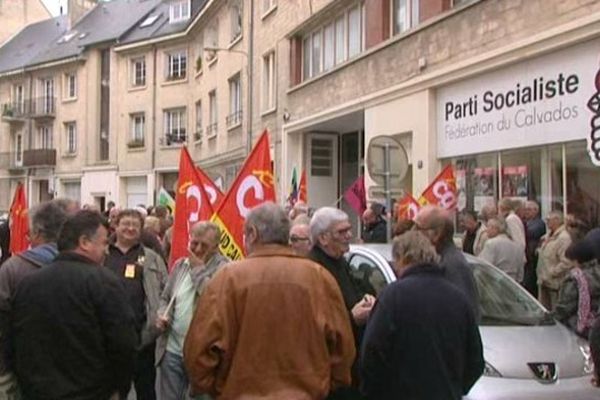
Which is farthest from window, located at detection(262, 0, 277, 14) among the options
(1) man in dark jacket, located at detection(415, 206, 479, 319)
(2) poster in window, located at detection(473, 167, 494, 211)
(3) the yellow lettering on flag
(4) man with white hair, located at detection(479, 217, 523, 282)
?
(1) man in dark jacket, located at detection(415, 206, 479, 319)

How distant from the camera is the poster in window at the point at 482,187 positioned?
47.8 feet

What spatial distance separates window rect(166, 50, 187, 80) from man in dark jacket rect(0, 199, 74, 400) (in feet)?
116

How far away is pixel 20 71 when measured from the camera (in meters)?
49.1

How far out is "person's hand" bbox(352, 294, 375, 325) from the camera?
4.89 metres

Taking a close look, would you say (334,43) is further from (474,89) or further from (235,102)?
(235,102)

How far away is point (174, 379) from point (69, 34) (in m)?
46.3

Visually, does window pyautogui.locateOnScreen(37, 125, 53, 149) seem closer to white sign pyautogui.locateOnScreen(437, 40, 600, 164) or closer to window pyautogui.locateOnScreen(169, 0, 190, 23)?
window pyautogui.locateOnScreen(169, 0, 190, 23)

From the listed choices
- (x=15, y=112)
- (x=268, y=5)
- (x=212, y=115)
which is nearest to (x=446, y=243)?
(x=268, y=5)

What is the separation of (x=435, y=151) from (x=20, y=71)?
3869 cm

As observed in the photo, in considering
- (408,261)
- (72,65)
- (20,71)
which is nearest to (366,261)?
(408,261)

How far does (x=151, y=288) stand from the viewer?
6.33 meters

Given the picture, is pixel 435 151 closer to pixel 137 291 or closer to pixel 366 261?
pixel 366 261

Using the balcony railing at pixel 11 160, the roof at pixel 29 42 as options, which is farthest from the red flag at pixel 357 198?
the roof at pixel 29 42

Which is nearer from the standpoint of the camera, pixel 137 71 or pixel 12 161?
pixel 137 71
